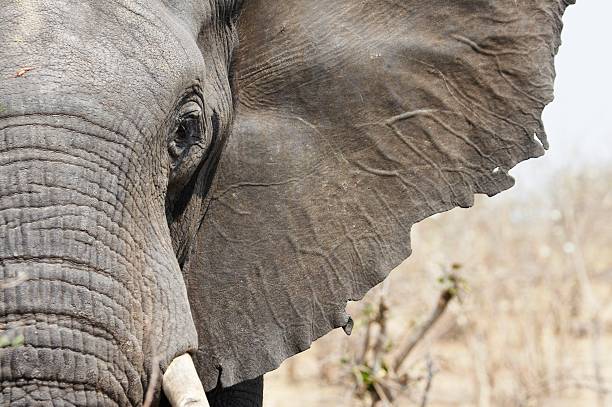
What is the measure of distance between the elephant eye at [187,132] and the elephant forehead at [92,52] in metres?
0.13

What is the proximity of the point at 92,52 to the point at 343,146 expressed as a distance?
38.6 inches

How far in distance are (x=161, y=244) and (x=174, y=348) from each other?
26 centimetres

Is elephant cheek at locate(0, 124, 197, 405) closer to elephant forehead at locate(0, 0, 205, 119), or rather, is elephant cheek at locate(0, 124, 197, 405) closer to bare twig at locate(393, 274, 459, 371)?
elephant forehead at locate(0, 0, 205, 119)

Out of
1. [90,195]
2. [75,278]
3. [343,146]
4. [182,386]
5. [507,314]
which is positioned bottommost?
[182,386]

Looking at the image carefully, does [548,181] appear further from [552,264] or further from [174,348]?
[174,348]

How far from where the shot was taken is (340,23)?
12.1 ft

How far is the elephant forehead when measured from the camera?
2902mm

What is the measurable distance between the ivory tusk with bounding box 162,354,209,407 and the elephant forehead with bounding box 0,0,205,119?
0.59 m

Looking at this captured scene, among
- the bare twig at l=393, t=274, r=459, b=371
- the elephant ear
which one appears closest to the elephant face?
the elephant ear

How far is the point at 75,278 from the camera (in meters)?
2.82

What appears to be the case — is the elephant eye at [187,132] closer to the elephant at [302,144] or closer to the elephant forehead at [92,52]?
the elephant at [302,144]

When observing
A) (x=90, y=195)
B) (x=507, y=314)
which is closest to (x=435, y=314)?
(x=90, y=195)

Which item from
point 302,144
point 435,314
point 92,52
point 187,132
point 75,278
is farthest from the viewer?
point 435,314

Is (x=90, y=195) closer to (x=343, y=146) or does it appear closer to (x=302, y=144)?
(x=302, y=144)
